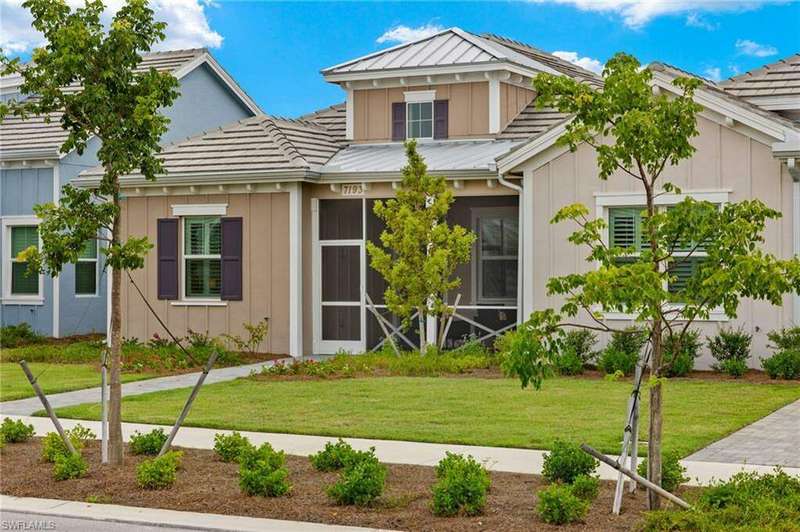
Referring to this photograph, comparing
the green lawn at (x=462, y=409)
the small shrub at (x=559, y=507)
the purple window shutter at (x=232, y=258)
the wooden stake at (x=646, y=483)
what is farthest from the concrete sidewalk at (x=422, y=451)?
the purple window shutter at (x=232, y=258)

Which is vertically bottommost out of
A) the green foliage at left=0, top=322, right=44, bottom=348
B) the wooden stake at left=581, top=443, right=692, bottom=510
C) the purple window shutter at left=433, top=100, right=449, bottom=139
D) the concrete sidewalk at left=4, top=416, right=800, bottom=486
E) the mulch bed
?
the mulch bed

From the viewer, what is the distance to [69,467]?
10.1m

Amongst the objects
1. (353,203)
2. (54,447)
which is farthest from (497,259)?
(54,447)

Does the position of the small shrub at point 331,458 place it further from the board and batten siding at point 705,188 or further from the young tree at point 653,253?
the board and batten siding at point 705,188

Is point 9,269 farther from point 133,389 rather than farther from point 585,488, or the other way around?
point 585,488

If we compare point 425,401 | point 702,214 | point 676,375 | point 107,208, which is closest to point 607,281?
point 702,214

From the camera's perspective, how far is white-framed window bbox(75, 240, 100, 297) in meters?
27.4

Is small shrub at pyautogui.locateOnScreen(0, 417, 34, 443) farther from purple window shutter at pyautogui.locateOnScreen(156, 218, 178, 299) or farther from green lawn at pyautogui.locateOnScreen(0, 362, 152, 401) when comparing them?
purple window shutter at pyautogui.locateOnScreen(156, 218, 178, 299)

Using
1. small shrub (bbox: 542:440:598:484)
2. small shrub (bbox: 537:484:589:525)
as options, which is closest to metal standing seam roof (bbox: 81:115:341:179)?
small shrub (bbox: 542:440:598:484)

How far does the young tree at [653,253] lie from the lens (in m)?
7.85

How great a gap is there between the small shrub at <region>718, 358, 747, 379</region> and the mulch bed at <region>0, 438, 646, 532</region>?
355 inches

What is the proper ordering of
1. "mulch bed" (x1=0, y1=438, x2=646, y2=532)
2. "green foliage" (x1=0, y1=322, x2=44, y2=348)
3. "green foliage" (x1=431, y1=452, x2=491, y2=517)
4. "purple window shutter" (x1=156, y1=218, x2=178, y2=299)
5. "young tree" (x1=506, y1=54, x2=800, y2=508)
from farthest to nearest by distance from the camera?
"green foliage" (x1=0, y1=322, x2=44, y2=348) → "purple window shutter" (x1=156, y1=218, x2=178, y2=299) → "green foliage" (x1=431, y1=452, x2=491, y2=517) → "mulch bed" (x1=0, y1=438, x2=646, y2=532) → "young tree" (x1=506, y1=54, x2=800, y2=508)

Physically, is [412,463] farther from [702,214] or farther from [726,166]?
[726,166]

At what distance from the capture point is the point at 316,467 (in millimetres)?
10258
